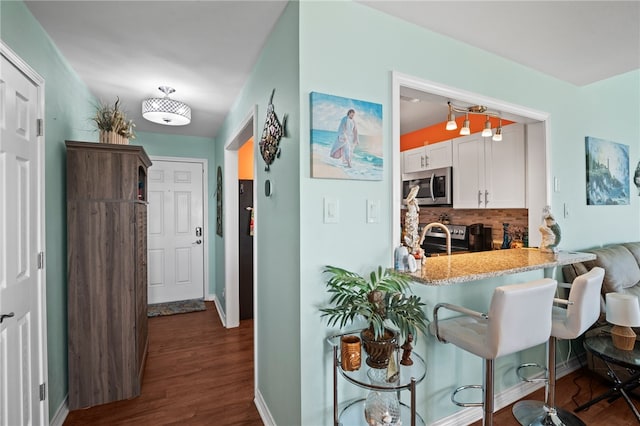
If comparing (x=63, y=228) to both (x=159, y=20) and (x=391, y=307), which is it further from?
(x=391, y=307)

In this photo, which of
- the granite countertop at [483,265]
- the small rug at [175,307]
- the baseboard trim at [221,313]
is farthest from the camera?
the small rug at [175,307]

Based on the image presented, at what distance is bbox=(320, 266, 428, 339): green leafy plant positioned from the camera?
1.36m

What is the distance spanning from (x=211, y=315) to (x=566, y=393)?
12.3ft

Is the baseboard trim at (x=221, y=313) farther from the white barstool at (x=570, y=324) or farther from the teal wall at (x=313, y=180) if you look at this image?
the white barstool at (x=570, y=324)

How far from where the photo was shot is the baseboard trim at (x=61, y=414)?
76.1 inches

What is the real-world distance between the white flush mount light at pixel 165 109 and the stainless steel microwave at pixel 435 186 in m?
2.76

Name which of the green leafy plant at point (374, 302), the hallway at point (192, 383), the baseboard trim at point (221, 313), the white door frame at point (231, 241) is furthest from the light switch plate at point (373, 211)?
the baseboard trim at point (221, 313)

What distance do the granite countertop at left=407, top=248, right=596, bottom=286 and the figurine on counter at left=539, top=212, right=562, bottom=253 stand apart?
0.07 metres

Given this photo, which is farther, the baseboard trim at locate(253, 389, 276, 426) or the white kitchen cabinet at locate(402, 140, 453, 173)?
the white kitchen cabinet at locate(402, 140, 453, 173)

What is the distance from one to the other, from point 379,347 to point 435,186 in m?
2.78

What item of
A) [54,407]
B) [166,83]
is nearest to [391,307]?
[54,407]

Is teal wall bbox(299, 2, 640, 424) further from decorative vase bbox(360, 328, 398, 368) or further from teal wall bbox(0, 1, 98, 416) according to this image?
teal wall bbox(0, 1, 98, 416)

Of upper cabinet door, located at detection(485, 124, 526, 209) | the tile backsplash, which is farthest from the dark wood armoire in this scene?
the tile backsplash

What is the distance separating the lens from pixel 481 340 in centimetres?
151
